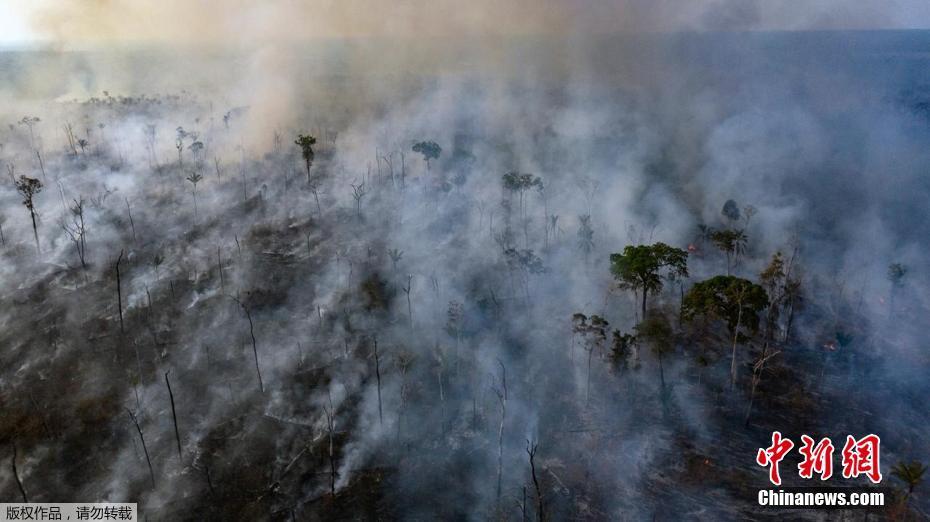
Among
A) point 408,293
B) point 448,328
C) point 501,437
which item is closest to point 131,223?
point 408,293

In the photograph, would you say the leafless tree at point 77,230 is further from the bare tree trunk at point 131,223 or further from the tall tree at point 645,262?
the tall tree at point 645,262

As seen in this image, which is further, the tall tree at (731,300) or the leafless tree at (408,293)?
the leafless tree at (408,293)

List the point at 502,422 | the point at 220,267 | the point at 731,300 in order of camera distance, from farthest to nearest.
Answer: the point at 220,267 → the point at 731,300 → the point at 502,422

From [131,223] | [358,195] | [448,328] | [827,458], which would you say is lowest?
[827,458]

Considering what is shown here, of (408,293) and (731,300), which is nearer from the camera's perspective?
(731,300)

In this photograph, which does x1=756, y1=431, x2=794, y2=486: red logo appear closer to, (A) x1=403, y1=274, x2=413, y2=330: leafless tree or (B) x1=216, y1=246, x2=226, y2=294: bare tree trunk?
(A) x1=403, y1=274, x2=413, y2=330: leafless tree

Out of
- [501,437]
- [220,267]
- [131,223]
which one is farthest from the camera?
[131,223]

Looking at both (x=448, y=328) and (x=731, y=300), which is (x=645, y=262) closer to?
(x=731, y=300)

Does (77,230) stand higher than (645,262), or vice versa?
(77,230)

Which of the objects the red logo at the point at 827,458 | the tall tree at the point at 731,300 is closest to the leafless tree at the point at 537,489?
the red logo at the point at 827,458

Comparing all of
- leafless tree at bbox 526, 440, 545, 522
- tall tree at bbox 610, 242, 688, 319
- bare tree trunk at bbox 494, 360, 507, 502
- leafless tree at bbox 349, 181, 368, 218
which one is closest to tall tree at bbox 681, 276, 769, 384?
tall tree at bbox 610, 242, 688, 319
